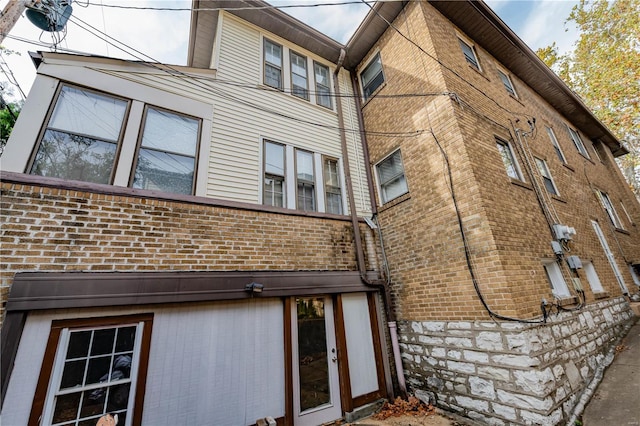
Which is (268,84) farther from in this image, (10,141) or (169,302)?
(169,302)

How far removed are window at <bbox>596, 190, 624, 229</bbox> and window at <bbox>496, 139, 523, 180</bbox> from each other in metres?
6.81

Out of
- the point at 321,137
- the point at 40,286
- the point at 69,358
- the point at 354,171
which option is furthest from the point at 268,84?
the point at 69,358

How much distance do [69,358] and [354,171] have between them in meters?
5.91

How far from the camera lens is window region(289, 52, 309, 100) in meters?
6.70

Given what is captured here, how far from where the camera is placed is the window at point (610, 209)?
9277 mm

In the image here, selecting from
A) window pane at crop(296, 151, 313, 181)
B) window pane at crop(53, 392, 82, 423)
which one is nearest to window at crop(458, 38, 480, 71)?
window pane at crop(296, 151, 313, 181)

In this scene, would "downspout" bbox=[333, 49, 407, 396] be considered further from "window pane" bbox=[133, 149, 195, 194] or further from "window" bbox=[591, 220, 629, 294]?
"window" bbox=[591, 220, 629, 294]

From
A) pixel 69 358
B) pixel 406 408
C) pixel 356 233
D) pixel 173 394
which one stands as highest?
pixel 356 233

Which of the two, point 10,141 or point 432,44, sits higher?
point 432,44

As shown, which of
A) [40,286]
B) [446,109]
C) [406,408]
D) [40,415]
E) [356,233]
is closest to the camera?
[40,415]

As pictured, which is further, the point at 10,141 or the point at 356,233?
the point at 356,233

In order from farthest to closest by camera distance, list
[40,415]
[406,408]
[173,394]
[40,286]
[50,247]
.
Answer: [406,408], [173,394], [50,247], [40,286], [40,415]

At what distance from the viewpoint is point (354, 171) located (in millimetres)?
6488

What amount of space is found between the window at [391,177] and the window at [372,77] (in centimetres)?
239
